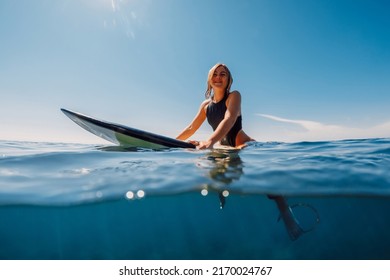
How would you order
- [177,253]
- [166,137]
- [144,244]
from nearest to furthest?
1. [166,137]
2. [177,253]
3. [144,244]

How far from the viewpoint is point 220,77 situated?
18.6ft

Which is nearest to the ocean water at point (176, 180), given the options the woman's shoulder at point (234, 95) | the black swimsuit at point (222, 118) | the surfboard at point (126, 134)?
the surfboard at point (126, 134)

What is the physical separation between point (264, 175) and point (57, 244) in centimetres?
1223

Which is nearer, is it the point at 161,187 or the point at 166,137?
the point at 161,187

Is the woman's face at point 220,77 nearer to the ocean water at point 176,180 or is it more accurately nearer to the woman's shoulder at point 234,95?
the woman's shoulder at point 234,95

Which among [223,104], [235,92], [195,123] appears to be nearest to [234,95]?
[235,92]

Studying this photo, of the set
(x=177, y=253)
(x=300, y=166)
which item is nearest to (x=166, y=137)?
(x=300, y=166)

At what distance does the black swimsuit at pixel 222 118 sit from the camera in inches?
223

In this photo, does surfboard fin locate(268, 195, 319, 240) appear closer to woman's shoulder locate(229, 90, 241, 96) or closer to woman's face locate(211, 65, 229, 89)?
woman's shoulder locate(229, 90, 241, 96)

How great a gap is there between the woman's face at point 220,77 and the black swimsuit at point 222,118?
31 centimetres

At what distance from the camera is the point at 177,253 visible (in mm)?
11695

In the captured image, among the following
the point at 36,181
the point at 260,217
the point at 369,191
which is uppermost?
the point at 36,181

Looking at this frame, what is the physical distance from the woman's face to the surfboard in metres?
1.72
